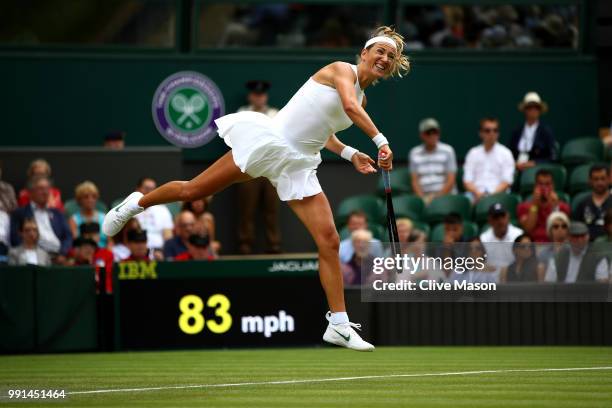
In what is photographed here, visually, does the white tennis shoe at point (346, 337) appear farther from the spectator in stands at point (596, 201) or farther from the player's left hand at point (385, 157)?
the spectator in stands at point (596, 201)

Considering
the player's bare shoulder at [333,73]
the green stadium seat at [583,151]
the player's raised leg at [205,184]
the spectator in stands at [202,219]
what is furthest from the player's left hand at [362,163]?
the green stadium seat at [583,151]

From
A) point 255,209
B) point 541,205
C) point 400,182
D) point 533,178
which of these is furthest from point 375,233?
point 255,209

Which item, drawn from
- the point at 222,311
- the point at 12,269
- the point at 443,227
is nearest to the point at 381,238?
the point at 443,227

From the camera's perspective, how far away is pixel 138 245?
1307cm

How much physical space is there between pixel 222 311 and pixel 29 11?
6.13 metres

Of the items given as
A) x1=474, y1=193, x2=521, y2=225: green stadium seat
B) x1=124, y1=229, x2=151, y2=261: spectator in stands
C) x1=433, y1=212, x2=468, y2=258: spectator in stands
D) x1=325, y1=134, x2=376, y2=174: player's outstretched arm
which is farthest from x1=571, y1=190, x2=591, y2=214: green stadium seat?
x1=325, y1=134, x2=376, y2=174: player's outstretched arm

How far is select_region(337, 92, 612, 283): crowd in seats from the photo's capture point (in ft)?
41.0

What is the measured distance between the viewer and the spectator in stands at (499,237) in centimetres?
1256

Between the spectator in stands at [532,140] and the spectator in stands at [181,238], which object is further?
the spectator in stands at [532,140]

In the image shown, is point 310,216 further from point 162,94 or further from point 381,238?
point 162,94

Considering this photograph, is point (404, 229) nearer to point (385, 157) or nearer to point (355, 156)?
point (355, 156)

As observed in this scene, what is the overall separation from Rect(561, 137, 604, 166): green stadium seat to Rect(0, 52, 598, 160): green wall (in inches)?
73.0

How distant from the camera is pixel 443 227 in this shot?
14.5 meters

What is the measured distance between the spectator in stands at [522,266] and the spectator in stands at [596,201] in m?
1.27
